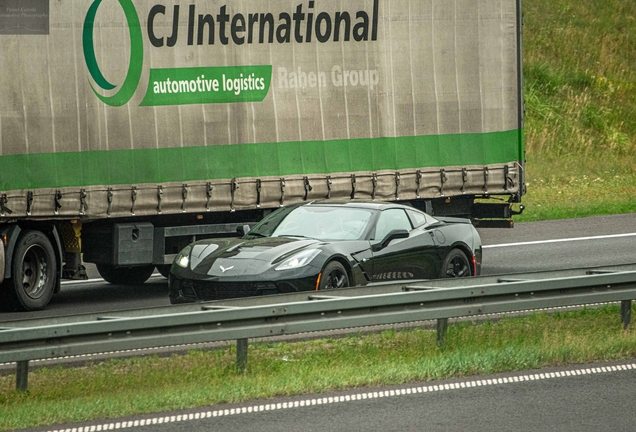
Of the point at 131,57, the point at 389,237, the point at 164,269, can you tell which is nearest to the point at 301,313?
the point at 389,237

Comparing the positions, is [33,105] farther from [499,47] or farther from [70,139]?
[499,47]

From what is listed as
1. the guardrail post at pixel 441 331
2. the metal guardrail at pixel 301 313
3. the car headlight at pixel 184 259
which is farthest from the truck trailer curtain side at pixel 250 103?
the guardrail post at pixel 441 331

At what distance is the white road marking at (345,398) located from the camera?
26.0 ft

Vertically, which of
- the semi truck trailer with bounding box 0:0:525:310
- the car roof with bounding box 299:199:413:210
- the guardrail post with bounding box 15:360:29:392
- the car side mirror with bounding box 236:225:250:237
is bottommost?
the guardrail post with bounding box 15:360:29:392

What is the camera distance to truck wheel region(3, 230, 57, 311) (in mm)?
14305

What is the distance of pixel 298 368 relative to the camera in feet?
32.1

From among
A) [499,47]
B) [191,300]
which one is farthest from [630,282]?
[499,47]

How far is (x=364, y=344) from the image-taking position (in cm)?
1092

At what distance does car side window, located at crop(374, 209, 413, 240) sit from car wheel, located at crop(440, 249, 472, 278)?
684 mm

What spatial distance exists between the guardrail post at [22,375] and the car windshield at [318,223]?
5.06 m

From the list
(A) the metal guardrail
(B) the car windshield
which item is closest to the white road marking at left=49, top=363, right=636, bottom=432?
(A) the metal guardrail

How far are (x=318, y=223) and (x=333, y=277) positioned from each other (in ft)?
4.04

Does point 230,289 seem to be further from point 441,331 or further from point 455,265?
point 455,265

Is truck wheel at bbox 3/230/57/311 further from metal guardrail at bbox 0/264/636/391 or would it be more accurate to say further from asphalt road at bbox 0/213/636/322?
metal guardrail at bbox 0/264/636/391
